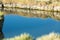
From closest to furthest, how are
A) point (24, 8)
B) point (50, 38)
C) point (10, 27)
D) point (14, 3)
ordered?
point (50, 38) → point (10, 27) → point (24, 8) → point (14, 3)

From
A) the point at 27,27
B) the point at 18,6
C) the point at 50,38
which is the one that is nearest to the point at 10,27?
the point at 27,27

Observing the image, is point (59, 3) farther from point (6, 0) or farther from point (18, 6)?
point (6, 0)

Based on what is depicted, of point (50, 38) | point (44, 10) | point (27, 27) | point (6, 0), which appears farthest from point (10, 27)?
point (6, 0)

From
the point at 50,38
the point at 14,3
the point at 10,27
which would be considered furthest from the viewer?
the point at 14,3

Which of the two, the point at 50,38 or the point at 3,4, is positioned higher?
the point at 50,38

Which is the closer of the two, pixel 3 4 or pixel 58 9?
pixel 58 9

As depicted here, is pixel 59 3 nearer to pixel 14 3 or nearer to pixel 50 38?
pixel 14 3

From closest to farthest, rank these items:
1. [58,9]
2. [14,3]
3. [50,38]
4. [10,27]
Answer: [50,38], [10,27], [58,9], [14,3]

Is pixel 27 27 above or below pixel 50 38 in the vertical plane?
below

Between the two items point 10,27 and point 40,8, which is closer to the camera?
point 10,27
